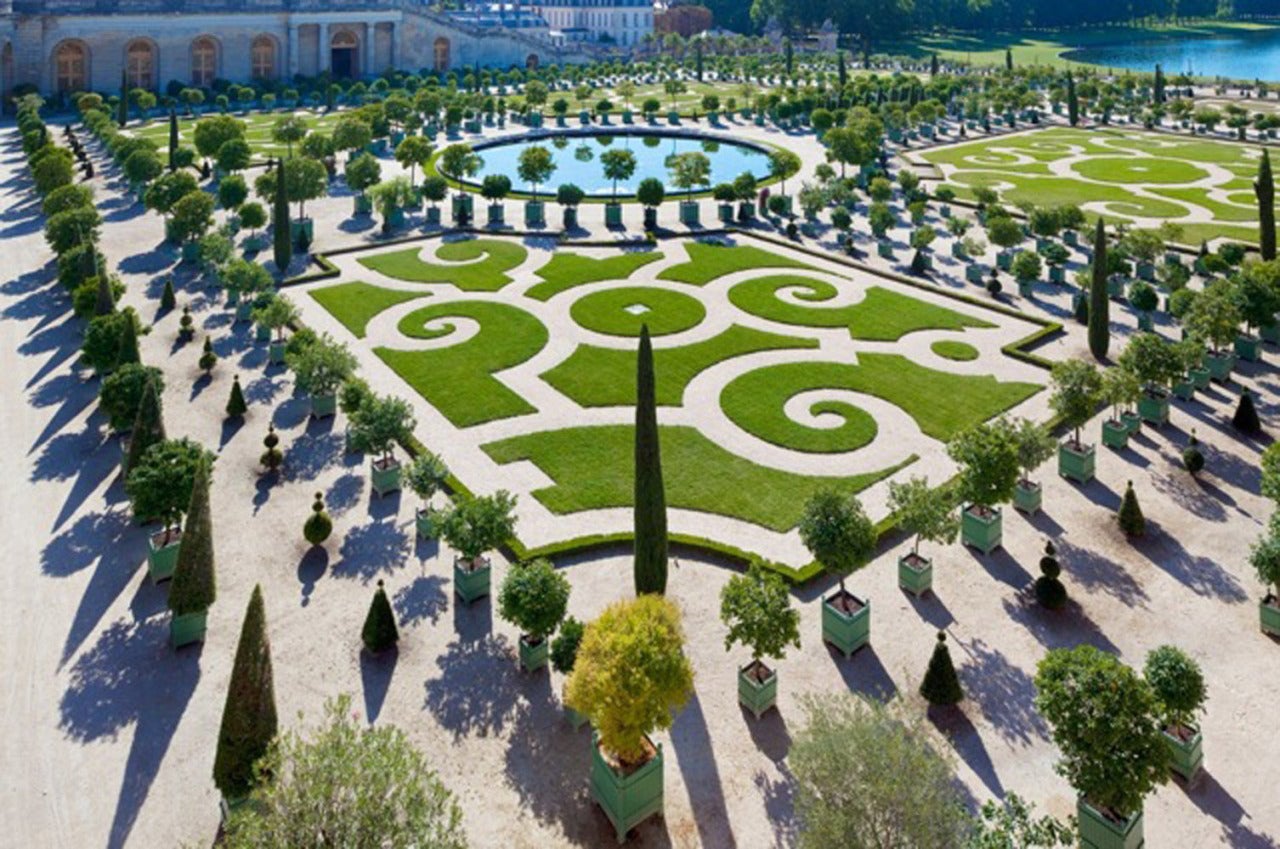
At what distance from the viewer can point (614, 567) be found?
26406mm

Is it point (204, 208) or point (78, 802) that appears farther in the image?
point (204, 208)

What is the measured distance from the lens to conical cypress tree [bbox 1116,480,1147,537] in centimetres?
2731

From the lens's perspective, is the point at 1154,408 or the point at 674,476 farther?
the point at 1154,408

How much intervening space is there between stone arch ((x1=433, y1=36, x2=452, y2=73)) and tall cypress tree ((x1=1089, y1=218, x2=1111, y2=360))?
411 feet

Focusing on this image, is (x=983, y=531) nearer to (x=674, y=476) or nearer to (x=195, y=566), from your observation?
(x=674, y=476)

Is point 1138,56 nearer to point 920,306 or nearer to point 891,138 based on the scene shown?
point 891,138

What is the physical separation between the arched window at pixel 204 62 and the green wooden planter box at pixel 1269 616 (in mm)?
131839

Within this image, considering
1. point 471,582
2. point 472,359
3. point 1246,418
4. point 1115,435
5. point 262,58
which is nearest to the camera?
point 471,582

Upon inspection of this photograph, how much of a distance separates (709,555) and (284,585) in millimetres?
12483

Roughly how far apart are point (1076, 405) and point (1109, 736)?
1690 cm

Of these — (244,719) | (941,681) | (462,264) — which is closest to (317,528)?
(244,719)

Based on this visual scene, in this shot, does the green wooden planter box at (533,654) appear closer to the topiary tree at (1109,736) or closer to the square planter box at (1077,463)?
the topiary tree at (1109,736)

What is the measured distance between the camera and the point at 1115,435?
106 feet

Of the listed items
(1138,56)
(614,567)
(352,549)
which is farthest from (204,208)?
(1138,56)
